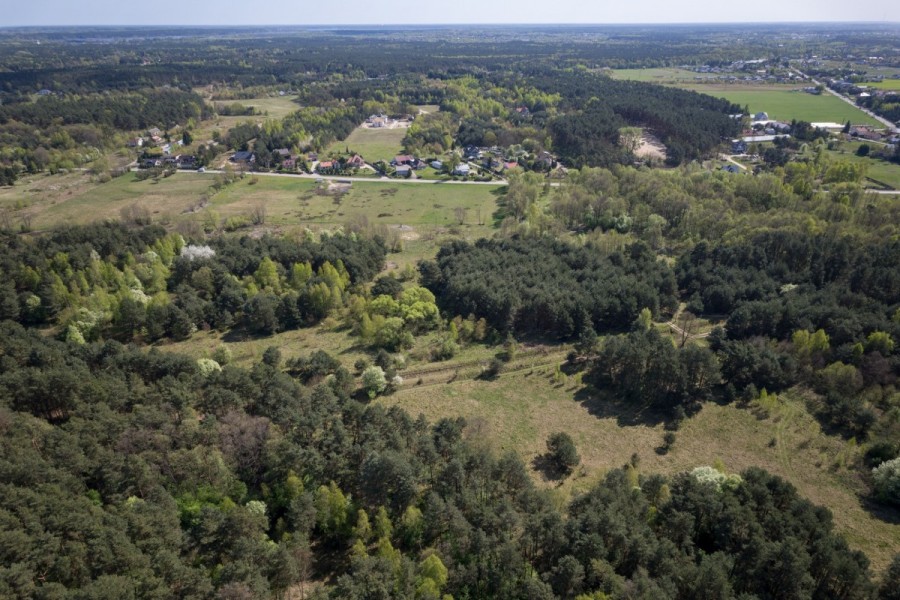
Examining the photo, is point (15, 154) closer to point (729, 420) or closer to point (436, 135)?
point (436, 135)

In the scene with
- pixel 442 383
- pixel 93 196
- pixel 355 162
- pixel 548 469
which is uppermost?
pixel 355 162

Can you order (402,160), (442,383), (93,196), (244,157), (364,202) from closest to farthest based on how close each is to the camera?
(442,383) → (364,202) → (93,196) → (402,160) → (244,157)

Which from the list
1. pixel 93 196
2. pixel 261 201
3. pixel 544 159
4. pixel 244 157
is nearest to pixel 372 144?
pixel 244 157

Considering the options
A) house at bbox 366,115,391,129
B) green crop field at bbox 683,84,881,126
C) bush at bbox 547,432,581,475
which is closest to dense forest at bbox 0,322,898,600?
bush at bbox 547,432,581,475

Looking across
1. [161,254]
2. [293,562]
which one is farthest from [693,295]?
[161,254]

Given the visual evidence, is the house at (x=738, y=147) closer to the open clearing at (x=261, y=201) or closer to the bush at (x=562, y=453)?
the open clearing at (x=261, y=201)

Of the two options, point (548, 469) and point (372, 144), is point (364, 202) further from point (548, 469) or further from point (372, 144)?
point (548, 469)
